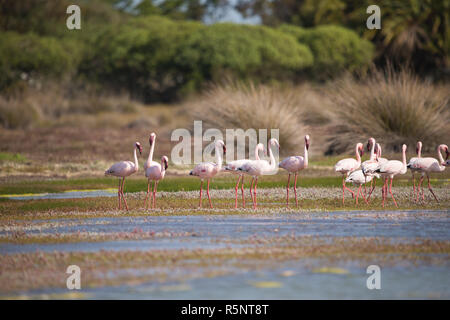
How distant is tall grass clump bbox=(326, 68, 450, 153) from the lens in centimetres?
2400

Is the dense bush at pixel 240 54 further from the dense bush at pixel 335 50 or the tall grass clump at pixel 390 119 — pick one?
the tall grass clump at pixel 390 119

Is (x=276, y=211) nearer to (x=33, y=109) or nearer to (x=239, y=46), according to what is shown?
(x=33, y=109)

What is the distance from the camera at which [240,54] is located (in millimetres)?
48406

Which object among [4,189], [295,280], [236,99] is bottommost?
[295,280]

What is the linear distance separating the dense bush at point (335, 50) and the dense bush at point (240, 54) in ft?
4.20

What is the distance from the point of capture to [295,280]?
8.45 m

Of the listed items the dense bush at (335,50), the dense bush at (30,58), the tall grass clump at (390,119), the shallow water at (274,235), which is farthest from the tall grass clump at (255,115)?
the dense bush at (335,50)

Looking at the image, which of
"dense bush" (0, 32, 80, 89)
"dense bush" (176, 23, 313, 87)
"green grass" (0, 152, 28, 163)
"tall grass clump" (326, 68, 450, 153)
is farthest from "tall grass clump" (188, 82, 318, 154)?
"dense bush" (176, 23, 313, 87)

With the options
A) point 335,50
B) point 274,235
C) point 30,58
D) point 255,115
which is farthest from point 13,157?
point 335,50

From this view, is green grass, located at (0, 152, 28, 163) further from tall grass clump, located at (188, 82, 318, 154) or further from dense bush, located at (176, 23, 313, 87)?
dense bush, located at (176, 23, 313, 87)

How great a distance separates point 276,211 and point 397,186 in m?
5.14

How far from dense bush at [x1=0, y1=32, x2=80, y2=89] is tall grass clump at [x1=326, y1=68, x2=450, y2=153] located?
81.6 ft

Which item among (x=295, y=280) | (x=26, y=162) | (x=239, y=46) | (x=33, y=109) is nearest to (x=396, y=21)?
(x=239, y=46)

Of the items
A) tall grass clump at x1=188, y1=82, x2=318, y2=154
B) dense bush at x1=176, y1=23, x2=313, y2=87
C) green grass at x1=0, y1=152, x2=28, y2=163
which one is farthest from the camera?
dense bush at x1=176, y1=23, x2=313, y2=87
